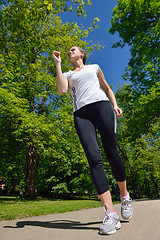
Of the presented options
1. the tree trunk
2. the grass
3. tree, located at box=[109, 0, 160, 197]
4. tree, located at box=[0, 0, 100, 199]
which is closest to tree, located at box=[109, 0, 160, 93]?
tree, located at box=[109, 0, 160, 197]

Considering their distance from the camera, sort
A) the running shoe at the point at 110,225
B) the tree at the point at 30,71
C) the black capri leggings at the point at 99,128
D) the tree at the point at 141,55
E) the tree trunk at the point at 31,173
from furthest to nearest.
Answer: the tree trunk at the point at 31,173, the tree at the point at 141,55, the tree at the point at 30,71, the black capri leggings at the point at 99,128, the running shoe at the point at 110,225

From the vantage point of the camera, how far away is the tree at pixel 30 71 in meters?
7.25

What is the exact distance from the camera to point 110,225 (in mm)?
1692

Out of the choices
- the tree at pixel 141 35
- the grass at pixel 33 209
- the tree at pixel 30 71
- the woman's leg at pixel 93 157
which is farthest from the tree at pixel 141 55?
the woman's leg at pixel 93 157

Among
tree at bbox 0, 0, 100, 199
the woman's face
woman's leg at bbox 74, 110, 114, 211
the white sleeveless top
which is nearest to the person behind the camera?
woman's leg at bbox 74, 110, 114, 211

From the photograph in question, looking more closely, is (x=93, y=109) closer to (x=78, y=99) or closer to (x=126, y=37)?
(x=78, y=99)

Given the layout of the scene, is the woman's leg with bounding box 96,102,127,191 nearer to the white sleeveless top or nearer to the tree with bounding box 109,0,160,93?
the white sleeveless top

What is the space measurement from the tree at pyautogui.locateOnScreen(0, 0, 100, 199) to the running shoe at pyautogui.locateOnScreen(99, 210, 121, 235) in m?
6.21

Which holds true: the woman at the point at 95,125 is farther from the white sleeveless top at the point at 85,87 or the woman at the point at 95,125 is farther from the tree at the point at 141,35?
the tree at the point at 141,35

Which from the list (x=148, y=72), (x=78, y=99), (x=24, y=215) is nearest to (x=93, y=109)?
(x=78, y=99)

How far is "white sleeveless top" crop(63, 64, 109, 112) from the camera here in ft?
7.41

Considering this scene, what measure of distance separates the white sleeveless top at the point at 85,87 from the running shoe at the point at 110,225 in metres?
1.25

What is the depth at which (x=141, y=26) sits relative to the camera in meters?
9.90

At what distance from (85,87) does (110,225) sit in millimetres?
1563
